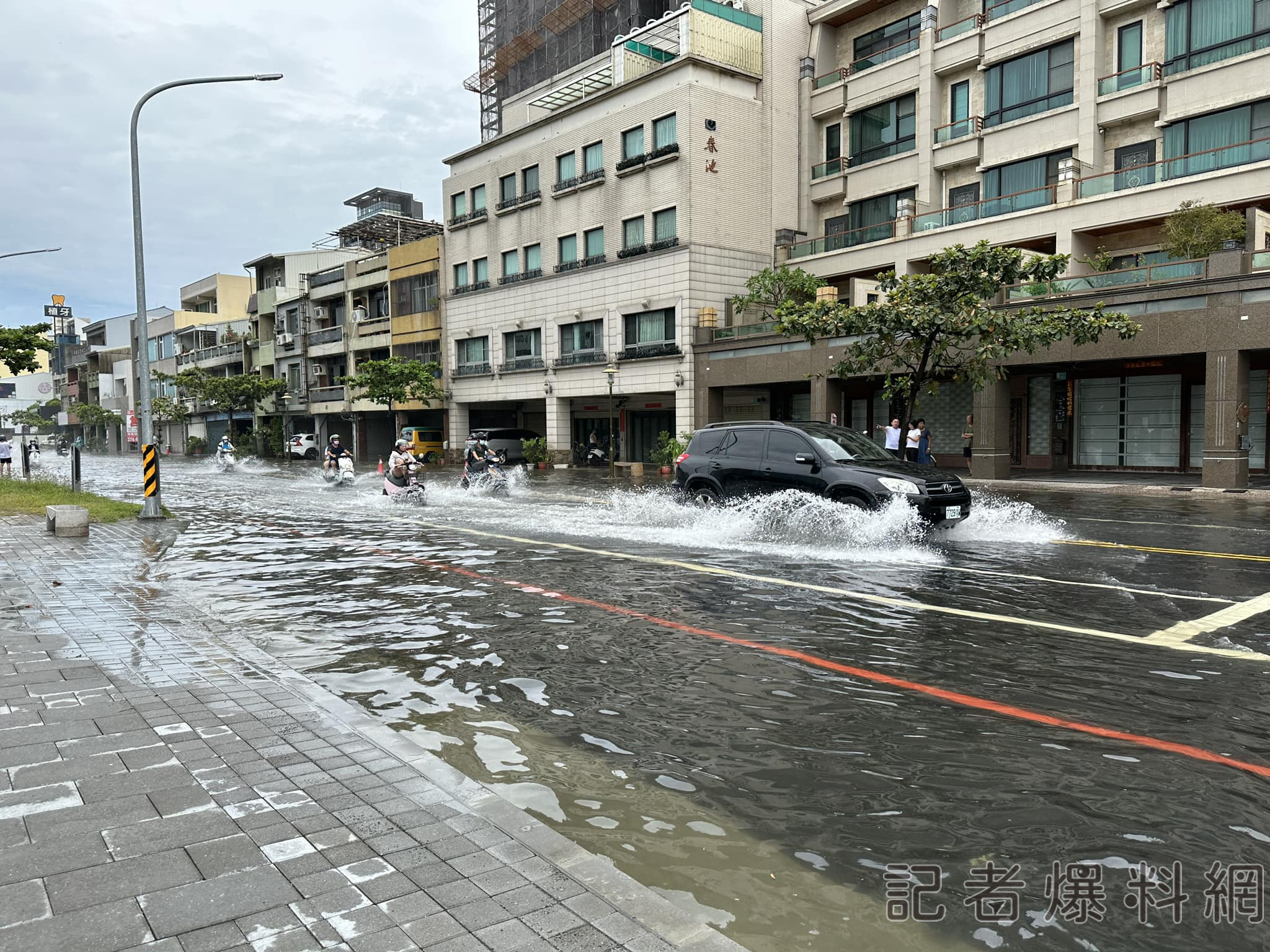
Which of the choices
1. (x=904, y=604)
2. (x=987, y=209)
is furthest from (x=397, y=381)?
(x=904, y=604)

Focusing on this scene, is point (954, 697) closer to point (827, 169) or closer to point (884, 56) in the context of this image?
point (884, 56)

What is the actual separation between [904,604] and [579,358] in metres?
34.1

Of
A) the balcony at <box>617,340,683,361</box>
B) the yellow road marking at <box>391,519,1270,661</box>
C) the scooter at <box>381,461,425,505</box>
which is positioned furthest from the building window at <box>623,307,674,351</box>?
the yellow road marking at <box>391,519,1270,661</box>

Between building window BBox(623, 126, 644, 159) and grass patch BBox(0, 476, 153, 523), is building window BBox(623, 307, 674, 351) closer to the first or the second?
building window BBox(623, 126, 644, 159)

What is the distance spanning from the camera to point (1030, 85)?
97.2 feet

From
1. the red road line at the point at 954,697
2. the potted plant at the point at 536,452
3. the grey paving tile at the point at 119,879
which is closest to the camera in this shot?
the grey paving tile at the point at 119,879

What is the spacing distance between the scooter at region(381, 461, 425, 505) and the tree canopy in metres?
26.8

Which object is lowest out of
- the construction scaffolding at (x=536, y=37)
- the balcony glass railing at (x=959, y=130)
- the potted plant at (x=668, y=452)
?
the potted plant at (x=668, y=452)

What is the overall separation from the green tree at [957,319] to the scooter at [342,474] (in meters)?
13.3

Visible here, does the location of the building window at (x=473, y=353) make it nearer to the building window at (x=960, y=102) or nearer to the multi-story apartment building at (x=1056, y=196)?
the multi-story apartment building at (x=1056, y=196)

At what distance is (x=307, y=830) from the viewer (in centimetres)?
352

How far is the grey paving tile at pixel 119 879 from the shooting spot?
305cm

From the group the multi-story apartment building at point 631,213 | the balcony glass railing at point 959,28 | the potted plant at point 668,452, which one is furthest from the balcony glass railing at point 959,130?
the potted plant at point 668,452

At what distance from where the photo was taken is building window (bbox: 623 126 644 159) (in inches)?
1481
